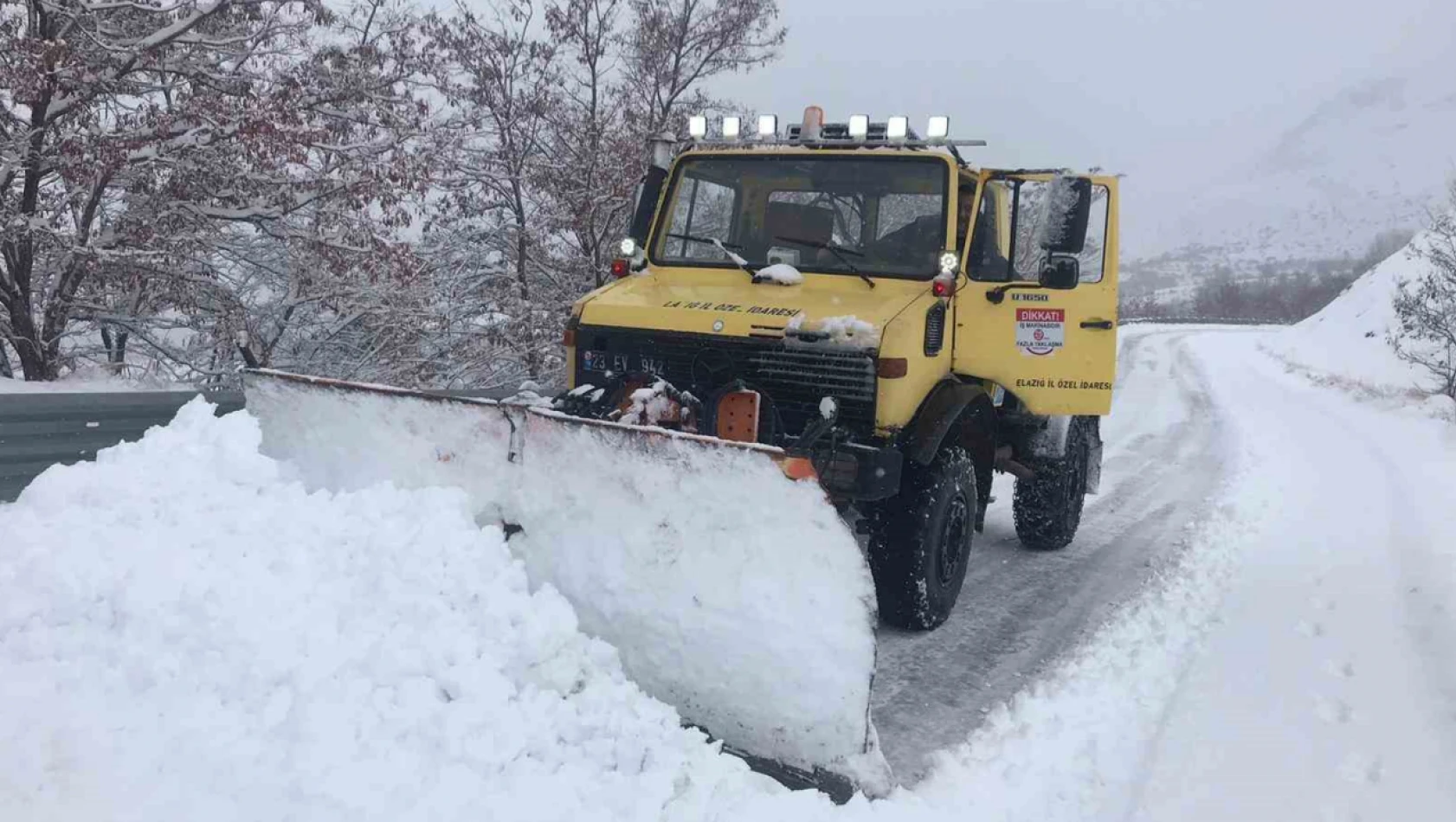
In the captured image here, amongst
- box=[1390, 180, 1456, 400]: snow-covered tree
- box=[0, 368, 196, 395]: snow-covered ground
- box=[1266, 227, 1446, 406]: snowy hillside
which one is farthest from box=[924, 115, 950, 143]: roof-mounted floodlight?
box=[1266, 227, 1446, 406]: snowy hillside

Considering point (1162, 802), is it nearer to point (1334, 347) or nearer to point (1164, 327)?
point (1334, 347)

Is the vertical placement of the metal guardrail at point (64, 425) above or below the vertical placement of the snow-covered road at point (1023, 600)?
above

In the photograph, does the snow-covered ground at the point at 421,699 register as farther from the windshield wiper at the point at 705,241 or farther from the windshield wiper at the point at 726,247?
the windshield wiper at the point at 705,241

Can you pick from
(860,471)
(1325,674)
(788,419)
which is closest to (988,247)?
(788,419)

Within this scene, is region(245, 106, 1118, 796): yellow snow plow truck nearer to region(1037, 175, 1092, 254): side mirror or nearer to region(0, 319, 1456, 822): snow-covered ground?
region(1037, 175, 1092, 254): side mirror

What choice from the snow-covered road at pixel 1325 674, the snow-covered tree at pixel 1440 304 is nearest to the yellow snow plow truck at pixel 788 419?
the snow-covered road at pixel 1325 674

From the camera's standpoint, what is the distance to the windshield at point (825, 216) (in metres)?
4.72

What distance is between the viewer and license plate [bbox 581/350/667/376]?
4.46 meters

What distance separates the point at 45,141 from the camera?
22.3ft

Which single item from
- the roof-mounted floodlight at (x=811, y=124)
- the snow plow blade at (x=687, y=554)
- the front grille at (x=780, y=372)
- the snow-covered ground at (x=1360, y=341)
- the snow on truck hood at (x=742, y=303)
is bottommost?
the snow-covered ground at (x=1360, y=341)

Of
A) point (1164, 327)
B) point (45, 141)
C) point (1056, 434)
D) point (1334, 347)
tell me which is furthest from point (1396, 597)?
point (1164, 327)

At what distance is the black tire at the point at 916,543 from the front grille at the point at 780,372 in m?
0.42

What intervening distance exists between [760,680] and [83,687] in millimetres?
1890

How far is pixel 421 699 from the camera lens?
2682 mm
